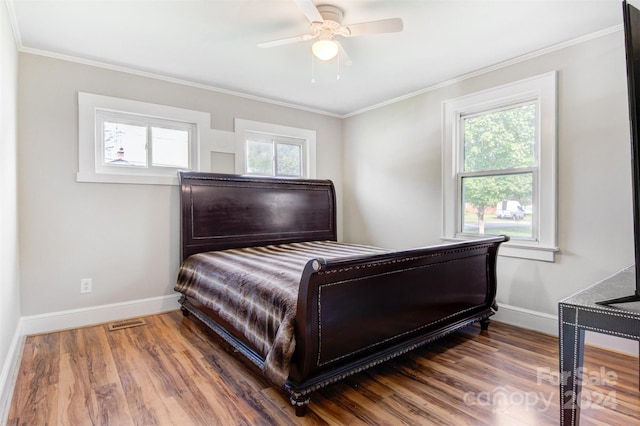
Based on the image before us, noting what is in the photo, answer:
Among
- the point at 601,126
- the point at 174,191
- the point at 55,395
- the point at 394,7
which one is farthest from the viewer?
the point at 174,191

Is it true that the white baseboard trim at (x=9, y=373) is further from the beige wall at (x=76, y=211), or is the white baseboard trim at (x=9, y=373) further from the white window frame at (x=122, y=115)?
the white window frame at (x=122, y=115)

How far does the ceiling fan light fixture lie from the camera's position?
7.38ft

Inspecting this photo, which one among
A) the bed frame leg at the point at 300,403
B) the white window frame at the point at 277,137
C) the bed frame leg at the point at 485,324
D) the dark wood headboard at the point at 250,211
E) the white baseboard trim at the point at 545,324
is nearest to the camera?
the bed frame leg at the point at 300,403

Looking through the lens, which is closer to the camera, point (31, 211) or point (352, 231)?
point (31, 211)

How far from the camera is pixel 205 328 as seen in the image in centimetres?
305

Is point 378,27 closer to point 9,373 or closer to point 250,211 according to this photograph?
point 250,211

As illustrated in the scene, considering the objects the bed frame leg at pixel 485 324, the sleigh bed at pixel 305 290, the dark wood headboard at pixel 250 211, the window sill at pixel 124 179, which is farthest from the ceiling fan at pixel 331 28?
the bed frame leg at pixel 485 324

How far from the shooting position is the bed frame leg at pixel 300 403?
1.75 meters

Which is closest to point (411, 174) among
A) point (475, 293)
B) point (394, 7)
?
point (475, 293)

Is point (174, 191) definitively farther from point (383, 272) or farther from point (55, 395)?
point (383, 272)

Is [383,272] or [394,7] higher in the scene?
[394,7]

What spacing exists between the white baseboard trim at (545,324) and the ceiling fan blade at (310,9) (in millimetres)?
2903

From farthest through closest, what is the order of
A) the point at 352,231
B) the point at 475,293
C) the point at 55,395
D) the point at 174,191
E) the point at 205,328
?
the point at 352,231, the point at 174,191, the point at 205,328, the point at 475,293, the point at 55,395

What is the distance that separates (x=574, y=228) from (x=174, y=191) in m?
3.66
